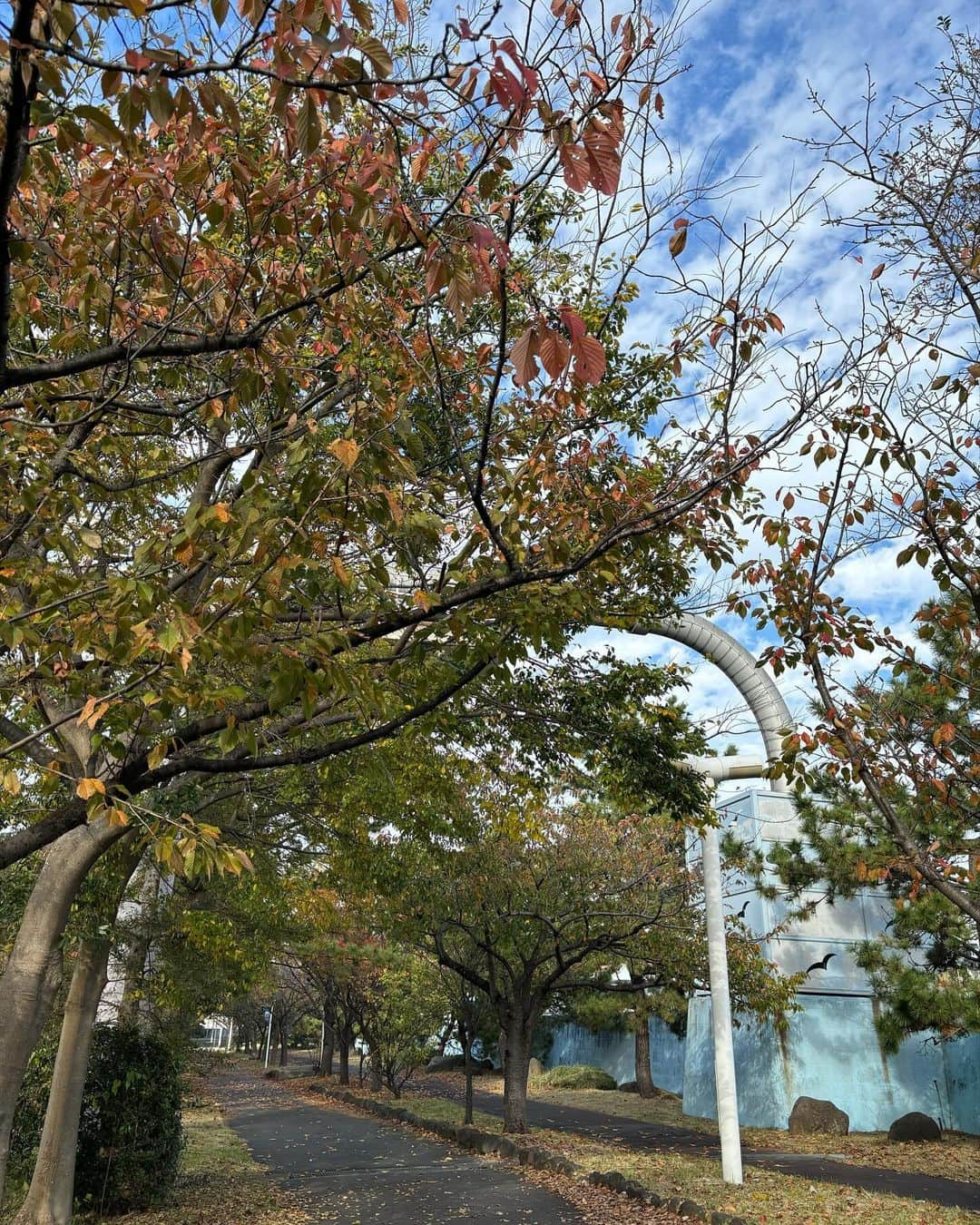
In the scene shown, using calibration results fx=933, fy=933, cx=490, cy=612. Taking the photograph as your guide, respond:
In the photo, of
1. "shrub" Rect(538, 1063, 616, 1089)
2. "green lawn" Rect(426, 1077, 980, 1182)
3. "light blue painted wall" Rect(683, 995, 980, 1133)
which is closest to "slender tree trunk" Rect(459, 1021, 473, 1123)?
"green lawn" Rect(426, 1077, 980, 1182)

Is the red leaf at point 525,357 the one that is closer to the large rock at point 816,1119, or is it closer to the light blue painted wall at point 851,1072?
the large rock at point 816,1119

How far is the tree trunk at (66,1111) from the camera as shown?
9102mm

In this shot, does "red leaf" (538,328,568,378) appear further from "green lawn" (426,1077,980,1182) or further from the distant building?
the distant building

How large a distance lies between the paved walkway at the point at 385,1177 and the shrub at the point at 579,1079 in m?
10.7

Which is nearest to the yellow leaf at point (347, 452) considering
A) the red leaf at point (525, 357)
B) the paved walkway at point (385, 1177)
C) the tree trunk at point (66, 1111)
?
the red leaf at point (525, 357)

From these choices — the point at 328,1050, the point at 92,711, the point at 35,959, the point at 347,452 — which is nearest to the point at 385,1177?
the point at 35,959

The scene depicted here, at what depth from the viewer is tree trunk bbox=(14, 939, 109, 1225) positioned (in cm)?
910

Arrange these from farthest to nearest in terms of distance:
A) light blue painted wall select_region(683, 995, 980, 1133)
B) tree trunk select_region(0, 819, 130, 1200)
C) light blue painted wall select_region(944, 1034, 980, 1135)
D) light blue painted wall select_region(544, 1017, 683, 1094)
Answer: light blue painted wall select_region(544, 1017, 683, 1094), light blue painted wall select_region(683, 995, 980, 1133), light blue painted wall select_region(944, 1034, 980, 1135), tree trunk select_region(0, 819, 130, 1200)

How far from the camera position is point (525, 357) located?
2443 millimetres

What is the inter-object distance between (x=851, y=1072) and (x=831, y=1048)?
604 millimetres

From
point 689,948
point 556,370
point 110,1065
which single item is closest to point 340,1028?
point 689,948

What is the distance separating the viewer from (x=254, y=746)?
3574mm

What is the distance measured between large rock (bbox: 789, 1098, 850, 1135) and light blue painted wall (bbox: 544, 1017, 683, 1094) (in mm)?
8245

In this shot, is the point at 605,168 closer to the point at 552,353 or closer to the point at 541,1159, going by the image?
the point at 552,353
